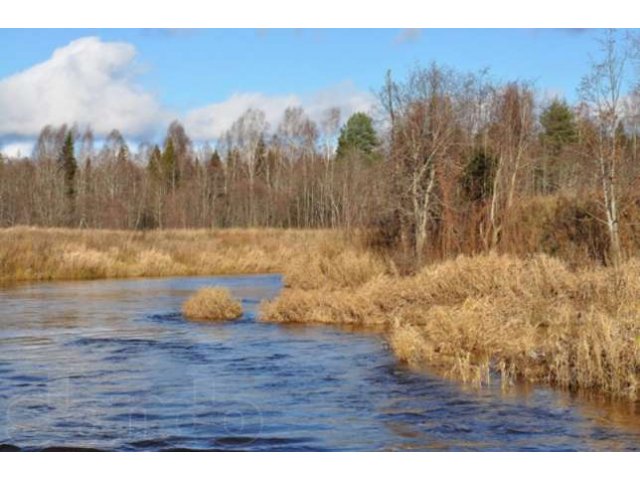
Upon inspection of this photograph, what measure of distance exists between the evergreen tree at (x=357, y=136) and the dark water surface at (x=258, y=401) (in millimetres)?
51562

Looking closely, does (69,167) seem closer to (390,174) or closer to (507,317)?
(390,174)

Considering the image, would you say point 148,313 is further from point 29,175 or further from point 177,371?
point 29,175

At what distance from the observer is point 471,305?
15.5 metres

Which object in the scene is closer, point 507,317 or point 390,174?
point 507,317

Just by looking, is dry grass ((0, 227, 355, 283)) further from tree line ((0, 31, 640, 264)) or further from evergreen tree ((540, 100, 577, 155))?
evergreen tree ((540, 100, 577, 155))

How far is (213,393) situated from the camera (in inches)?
470

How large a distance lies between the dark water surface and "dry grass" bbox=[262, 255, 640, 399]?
2.02 feet

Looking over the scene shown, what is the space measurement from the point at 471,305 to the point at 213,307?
24.2 feet

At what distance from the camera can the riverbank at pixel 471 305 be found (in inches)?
467

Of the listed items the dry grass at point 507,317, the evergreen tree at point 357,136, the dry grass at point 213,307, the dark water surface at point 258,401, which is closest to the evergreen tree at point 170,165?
the evergreen tree at point 357,136

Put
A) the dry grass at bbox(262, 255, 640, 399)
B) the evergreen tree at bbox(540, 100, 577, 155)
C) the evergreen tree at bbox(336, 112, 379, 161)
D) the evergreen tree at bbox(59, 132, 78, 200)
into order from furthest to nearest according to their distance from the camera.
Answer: the evergreen tree at bbox(336, 112, 379, 161) → the evergreen tree at bbox(59, 132, 78, 200) → the evergreen tree at bbox(540, 100, 577, 155) → the dry grass at bbox(262, 255, 640, 399)

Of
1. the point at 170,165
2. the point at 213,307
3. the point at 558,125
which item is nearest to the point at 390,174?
the point at 213,307

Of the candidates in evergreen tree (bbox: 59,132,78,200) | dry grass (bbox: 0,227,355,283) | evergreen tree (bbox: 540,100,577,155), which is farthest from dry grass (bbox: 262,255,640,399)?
evergreen tree (bbox: 59,132,78,200)

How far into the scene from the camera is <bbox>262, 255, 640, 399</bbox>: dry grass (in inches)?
458
